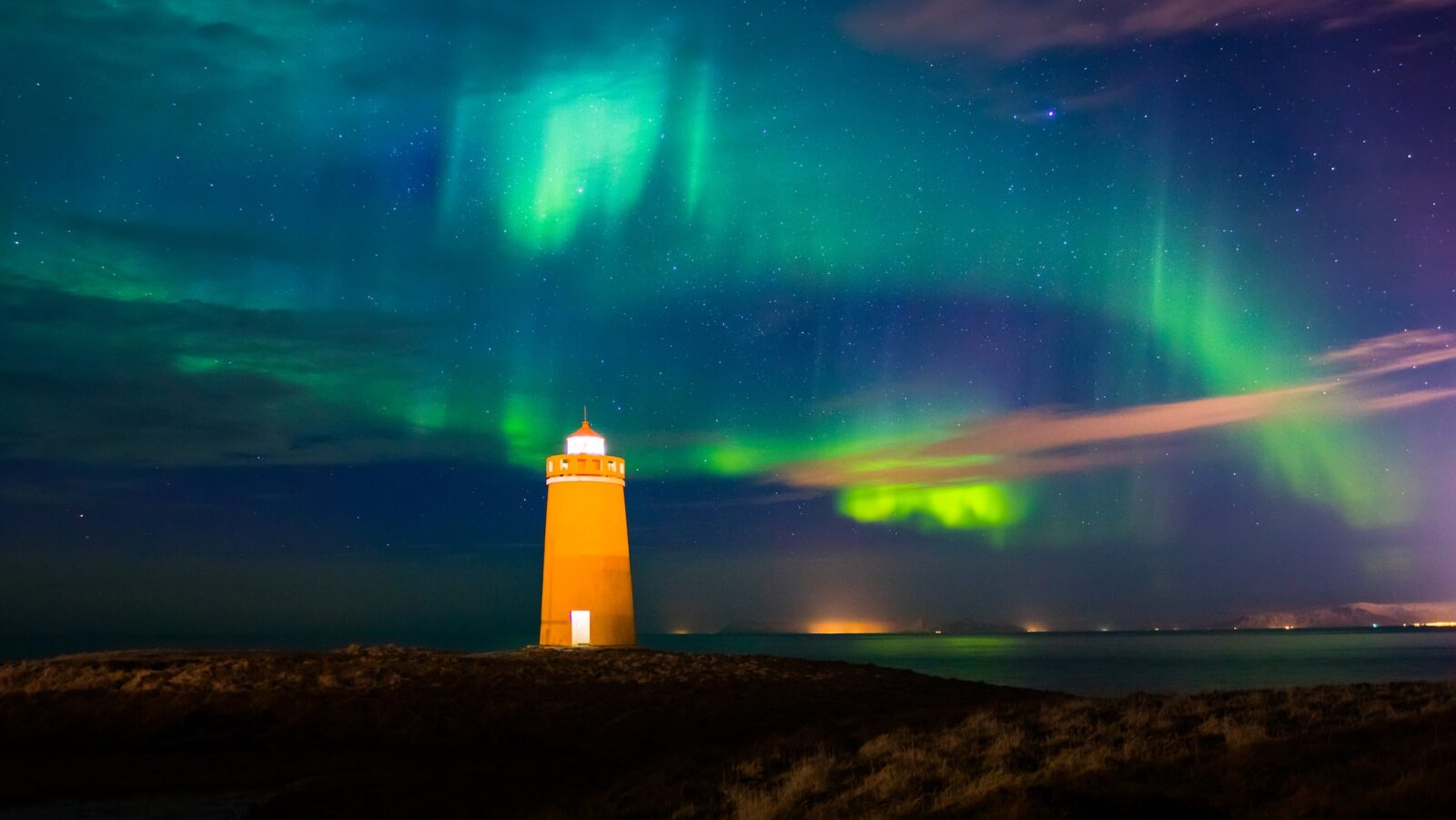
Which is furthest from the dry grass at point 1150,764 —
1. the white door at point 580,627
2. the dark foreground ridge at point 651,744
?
the white door at point 580,627

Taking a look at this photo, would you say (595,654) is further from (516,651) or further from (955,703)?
(955,703)

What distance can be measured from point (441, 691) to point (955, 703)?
40.1ft

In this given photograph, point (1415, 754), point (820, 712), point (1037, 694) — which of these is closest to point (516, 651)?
point (820, 712)

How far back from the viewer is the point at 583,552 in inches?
1454

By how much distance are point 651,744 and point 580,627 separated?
667 inches

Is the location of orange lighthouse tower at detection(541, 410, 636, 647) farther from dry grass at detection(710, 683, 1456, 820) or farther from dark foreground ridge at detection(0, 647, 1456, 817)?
dry grass at detection(710, 683, 1456, 820)

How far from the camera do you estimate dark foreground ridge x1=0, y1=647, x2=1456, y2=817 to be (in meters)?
10.6

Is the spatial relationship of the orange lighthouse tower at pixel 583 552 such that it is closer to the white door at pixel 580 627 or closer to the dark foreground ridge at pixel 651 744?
the white door at pixel 580 627

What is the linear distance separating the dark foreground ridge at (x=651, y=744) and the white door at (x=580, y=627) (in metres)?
6.33

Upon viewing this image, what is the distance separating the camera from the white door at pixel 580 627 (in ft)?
121

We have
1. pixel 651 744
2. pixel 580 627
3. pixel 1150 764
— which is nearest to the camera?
pixel 1150 764

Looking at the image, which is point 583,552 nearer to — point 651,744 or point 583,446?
point 583,446

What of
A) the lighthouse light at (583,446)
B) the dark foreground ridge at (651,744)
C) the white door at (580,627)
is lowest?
the dark foreground ridge at (651,744)

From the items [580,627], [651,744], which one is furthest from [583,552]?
[651,744]
